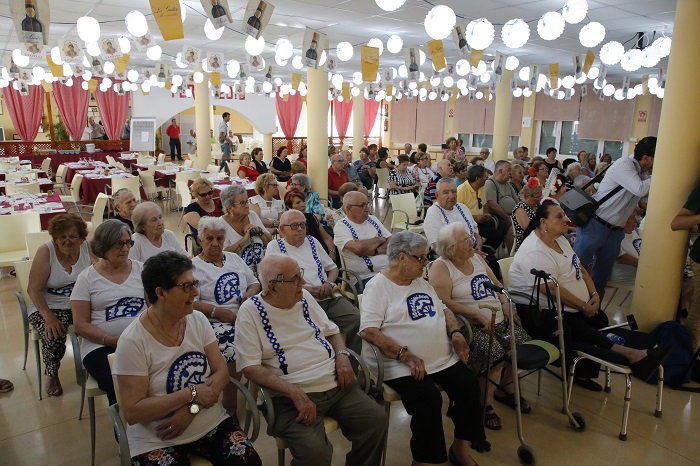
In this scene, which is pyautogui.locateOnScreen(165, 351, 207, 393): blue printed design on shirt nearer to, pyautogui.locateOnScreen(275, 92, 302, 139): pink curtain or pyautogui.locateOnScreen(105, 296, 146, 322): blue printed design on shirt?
pyautogui.locateOnScreen(105, 296, 146, 322): blue printed design on shirt

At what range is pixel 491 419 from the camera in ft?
9.67

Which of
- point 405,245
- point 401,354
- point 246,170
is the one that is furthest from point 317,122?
point 401,354

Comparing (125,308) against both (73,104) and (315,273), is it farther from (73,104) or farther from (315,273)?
(73,104)

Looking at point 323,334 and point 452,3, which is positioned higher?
point 452,3

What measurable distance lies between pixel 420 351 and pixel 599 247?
243 centimetres

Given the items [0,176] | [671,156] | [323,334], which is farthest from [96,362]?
[0,176]

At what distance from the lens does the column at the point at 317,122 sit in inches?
322

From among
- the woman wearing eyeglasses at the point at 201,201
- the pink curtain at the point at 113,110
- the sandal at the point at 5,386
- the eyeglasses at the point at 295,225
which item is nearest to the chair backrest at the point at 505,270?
the eyeglasses at the point at 295,225

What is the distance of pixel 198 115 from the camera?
510 inches

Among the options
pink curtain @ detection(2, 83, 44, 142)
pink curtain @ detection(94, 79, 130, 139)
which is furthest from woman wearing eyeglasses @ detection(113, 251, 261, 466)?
pink curtain @ detection(94, 79, 130, 139)

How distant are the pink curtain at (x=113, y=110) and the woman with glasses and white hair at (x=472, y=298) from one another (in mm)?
16777

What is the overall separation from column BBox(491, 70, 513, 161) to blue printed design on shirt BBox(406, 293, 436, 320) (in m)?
9.58

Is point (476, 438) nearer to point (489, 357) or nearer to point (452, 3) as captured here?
point (489, 357)

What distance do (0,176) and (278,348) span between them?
877 centimetres
